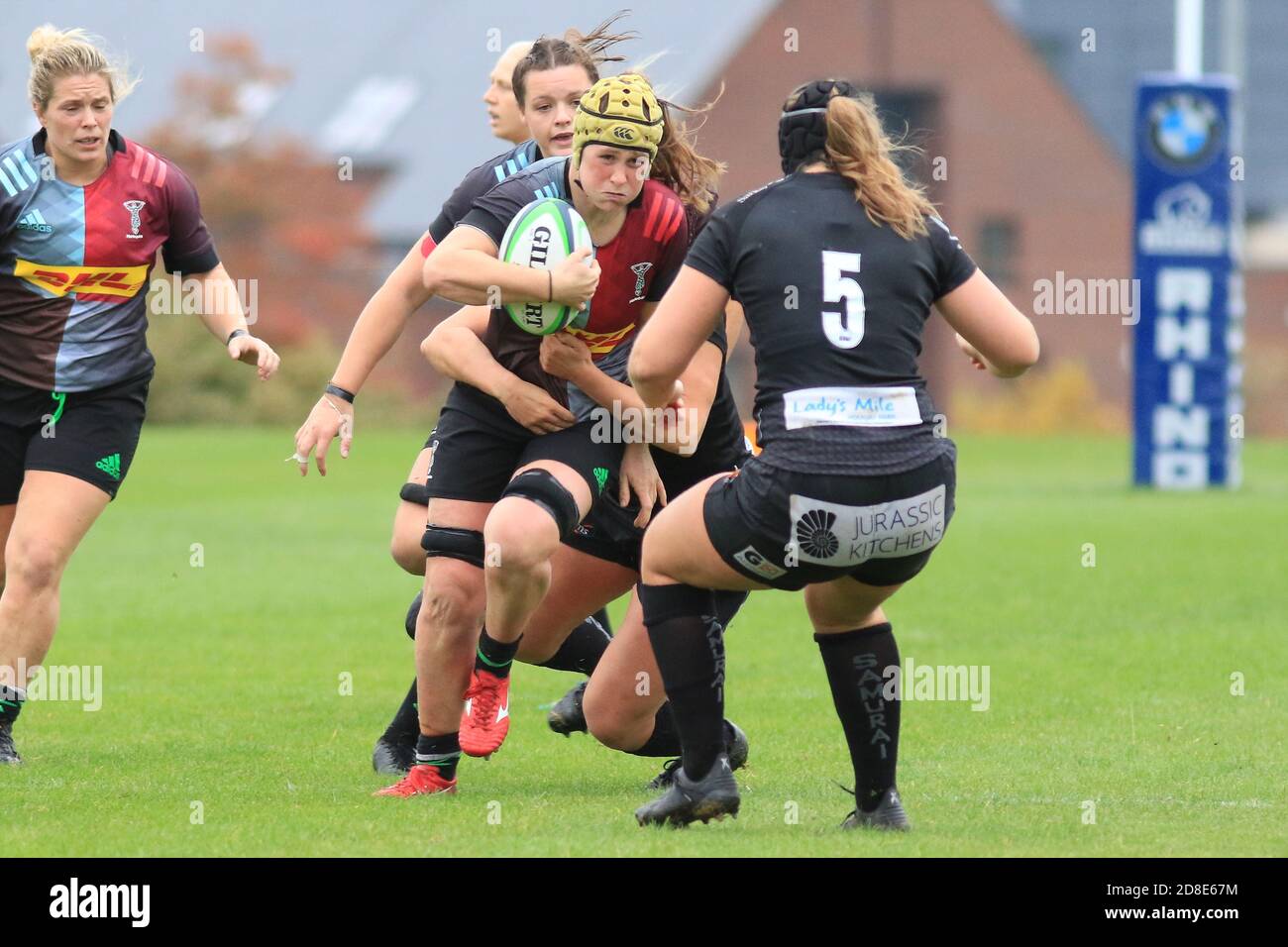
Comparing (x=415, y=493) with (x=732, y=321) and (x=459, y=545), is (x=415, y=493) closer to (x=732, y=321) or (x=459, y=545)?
(x=459, y=545)

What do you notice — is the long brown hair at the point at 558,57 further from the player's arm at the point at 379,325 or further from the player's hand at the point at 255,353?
the player's hand at the point at 255,353

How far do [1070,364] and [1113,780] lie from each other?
37.3 m

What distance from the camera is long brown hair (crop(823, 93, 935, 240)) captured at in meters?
5.18

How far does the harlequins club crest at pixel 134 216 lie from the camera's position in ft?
22.9

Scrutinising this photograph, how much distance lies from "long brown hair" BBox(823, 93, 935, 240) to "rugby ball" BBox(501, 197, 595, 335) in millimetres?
921

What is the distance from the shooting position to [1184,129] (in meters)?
20.7

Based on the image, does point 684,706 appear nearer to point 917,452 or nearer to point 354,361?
point 917,452

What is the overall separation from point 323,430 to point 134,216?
129 cm

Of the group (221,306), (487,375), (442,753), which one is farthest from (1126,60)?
(442,753)

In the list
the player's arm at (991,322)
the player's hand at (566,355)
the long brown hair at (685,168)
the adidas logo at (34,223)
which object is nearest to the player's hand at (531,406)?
the player's hand at (566,355)

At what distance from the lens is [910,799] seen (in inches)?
245

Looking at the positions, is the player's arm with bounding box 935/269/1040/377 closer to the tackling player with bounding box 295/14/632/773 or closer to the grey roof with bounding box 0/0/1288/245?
the tackling player with bounding box 295/14/632/773

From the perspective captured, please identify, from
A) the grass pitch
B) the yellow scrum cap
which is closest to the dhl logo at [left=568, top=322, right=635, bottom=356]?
the yellow scrum cap
